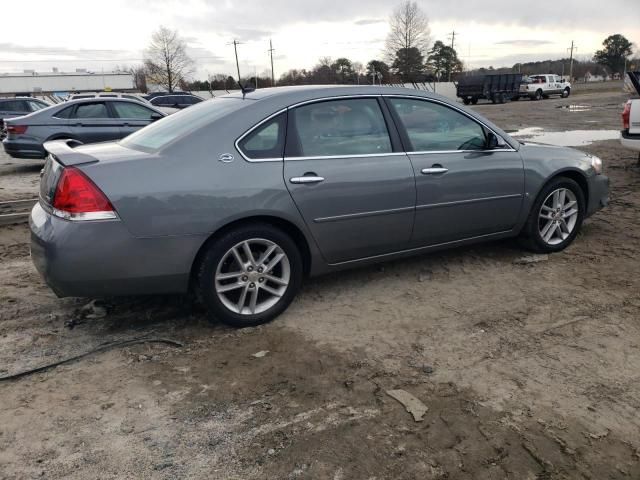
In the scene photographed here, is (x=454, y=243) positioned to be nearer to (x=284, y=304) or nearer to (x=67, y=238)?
(x=284, y=304)

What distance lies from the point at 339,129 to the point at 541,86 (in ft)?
137

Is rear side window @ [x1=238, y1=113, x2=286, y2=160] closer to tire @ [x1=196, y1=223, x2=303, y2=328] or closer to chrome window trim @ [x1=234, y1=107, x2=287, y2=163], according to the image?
chrome window trim @ [x1=234, y1=107, x2=287, y2=163]

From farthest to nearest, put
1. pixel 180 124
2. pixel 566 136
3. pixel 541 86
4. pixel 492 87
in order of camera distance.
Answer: pixel 541 86 → pixel 492 87 → pixel 566 136 → pixel 180 124

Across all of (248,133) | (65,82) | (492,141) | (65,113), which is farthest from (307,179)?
(65,82)

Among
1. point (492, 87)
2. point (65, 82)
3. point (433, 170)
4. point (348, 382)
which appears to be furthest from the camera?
point (65, 82)

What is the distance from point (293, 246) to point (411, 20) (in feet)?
228

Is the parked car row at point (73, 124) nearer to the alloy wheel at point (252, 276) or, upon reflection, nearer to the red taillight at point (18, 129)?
the red taillight at point (18, 129)

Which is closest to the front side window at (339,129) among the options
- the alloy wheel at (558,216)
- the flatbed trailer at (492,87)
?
the alloy wheel at (558,216)

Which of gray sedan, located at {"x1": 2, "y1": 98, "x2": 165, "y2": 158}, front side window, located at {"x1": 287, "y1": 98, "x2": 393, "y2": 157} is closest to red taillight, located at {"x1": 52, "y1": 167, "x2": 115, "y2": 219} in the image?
front side window, located at {"x1": 287, "y1": 98, "x2": 393, "y2": 157}

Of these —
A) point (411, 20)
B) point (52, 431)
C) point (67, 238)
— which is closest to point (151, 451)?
point (52, 431)

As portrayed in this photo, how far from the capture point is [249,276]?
3.56 metres

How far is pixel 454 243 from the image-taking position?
4.46m

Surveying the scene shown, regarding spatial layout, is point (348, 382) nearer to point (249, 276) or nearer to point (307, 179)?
point (249, 276)

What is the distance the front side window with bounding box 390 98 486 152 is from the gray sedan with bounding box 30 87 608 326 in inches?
0.4
